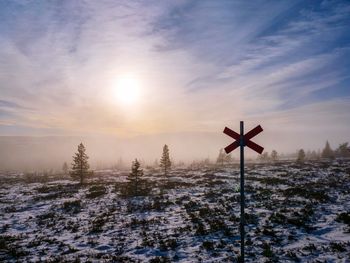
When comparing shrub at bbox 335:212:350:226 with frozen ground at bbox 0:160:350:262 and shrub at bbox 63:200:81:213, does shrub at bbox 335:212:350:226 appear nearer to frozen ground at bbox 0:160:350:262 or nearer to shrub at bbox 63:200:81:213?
frozen ground at bbox 0:160:350:262

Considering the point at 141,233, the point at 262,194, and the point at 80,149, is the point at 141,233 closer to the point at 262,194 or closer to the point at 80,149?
the point at 262,194

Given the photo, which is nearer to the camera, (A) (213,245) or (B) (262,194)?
(A) (213,245)

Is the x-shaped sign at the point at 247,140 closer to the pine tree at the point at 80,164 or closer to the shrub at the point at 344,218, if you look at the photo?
the shrub at the point at 344,218

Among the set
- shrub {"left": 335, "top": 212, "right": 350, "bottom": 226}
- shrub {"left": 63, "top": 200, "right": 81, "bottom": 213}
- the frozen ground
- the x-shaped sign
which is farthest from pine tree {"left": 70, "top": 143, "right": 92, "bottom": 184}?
the x-shaped sign

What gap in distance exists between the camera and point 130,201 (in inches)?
1038

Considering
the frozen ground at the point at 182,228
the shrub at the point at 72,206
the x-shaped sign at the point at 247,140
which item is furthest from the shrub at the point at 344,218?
the shrub at the point at 72,206

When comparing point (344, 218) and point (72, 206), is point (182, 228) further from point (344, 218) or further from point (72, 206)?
point (72, 206)

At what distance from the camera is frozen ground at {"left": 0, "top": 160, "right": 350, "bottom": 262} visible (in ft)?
39.4

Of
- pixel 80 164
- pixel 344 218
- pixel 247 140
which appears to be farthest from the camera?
pixel 80 164

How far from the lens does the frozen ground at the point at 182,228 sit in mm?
12023

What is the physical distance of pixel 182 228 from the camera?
16172 millimetres

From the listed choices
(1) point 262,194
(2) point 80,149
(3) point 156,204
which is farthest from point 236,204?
(2) point 80,149

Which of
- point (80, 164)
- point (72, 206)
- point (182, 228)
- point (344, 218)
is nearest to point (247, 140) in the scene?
point (182, 228)

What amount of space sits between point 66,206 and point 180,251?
16.9m
